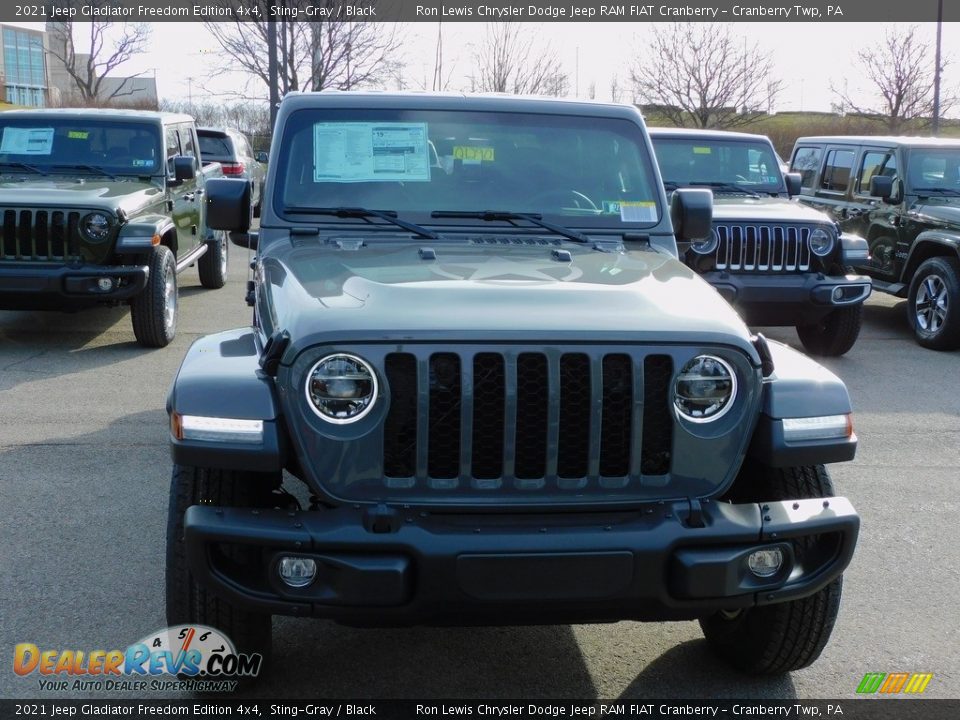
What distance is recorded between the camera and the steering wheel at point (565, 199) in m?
4.21

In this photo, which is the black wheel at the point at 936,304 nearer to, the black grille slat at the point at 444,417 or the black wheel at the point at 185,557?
the black grille slat at the point at 444,417

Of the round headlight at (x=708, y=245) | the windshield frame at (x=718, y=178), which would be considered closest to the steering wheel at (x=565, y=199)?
the round headlight at (x=708, y=245)

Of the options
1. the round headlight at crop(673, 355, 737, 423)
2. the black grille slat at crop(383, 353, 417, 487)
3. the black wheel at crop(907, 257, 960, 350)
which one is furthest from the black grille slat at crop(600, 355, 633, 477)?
the black wheel at crop(907, 257, 960, 350)

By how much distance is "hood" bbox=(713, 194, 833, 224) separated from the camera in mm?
8383

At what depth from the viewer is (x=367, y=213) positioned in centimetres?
406

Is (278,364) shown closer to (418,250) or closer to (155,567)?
(418,250)

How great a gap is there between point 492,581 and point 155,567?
205 centimetres

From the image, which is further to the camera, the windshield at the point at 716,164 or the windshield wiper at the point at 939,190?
the windshield wiper at the point at 939,190

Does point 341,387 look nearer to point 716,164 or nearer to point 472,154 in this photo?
point 472,154

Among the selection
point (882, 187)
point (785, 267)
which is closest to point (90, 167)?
point (785, 267)

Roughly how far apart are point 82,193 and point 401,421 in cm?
638

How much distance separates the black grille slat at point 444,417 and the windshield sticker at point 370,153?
1530 mm

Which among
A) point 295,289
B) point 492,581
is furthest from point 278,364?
point 492,581

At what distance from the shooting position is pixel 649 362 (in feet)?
9.39
